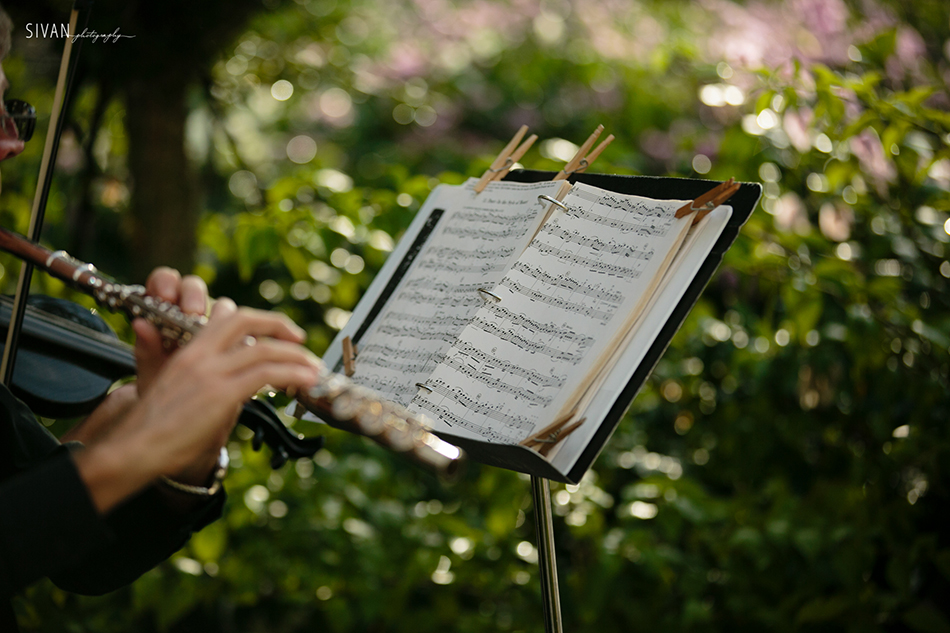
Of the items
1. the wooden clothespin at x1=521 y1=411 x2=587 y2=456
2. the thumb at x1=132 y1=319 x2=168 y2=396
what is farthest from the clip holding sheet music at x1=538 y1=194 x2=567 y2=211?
the thumb at x1=132 y1=319 x2=168 y2=396

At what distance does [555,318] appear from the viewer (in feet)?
2.87

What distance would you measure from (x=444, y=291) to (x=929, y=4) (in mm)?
2279

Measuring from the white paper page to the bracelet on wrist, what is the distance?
0.47 m

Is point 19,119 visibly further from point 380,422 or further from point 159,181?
point 159,181

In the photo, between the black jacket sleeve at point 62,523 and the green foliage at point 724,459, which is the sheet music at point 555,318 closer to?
the black jacket sleeve at point 62,523

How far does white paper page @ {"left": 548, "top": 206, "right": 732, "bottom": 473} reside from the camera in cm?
77

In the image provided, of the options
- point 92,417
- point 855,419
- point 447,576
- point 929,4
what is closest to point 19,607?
point 92,417

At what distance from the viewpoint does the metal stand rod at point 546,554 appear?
93cm

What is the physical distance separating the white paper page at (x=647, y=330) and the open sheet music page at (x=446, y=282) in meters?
0.20

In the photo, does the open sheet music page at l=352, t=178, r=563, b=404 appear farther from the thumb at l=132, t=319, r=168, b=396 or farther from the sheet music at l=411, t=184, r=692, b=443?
the thumb at l=132, t=319, r=168, b=396

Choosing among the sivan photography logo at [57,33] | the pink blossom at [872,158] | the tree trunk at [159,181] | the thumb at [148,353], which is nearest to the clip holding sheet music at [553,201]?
the thumb at [148,353]

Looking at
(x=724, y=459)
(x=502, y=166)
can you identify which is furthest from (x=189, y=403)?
(x=724, y=459)

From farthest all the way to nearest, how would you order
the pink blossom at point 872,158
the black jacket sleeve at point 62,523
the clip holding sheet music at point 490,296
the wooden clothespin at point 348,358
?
the pink blossom at point 872,158 < the wooden clothespin at point 348,358 < the clip holding sheet music at point 490,296 < the black jacket sleeve at point 62,523

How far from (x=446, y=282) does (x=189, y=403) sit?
1.48ft
